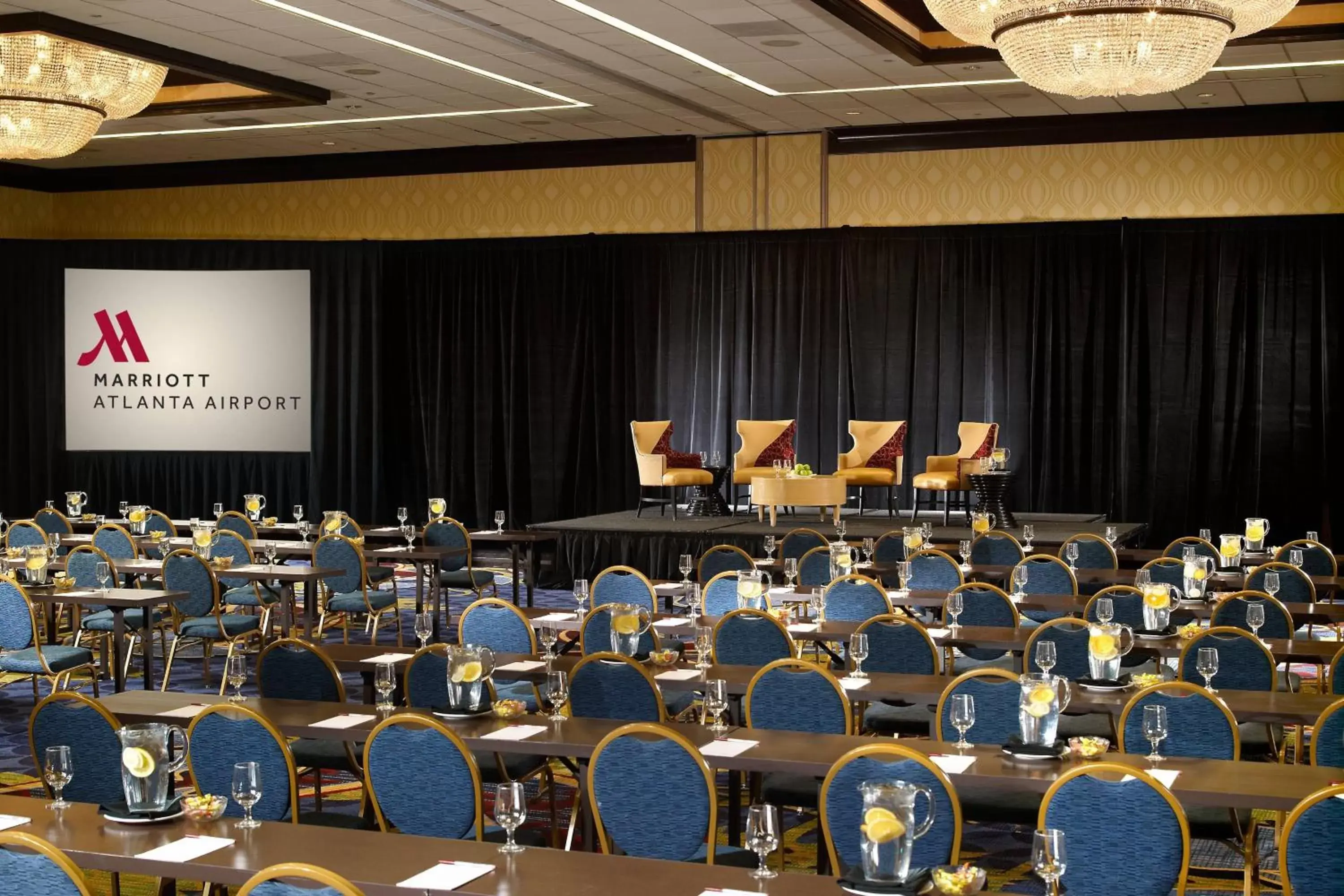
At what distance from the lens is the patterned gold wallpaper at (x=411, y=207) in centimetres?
1738

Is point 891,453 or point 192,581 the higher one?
point 891,453

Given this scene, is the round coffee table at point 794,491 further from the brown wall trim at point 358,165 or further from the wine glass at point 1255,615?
the wine glass at point 1255,615

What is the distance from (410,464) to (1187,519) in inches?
343

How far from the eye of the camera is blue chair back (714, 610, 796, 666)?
270 inches

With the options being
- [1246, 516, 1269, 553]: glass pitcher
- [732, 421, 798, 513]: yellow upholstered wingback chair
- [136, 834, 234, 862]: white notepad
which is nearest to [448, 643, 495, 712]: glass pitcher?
[136, 834, 234, 862]: white notepad

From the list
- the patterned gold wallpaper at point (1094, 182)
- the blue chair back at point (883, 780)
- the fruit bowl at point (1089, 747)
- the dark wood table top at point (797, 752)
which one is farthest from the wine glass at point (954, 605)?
the patterned gold wallpaper at point (1094, 182)

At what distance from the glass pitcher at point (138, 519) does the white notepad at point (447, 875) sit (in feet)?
31.3

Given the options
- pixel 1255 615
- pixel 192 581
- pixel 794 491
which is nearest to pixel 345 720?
pixel 1255 615

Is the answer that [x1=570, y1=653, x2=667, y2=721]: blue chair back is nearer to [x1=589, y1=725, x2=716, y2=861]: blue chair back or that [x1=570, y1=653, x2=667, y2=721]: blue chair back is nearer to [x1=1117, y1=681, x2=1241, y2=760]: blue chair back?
[x1=589, y1=725, x2=716, y2=861]: blue chair back

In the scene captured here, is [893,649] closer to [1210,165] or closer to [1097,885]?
[1097,885]

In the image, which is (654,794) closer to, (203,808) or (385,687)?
(203,808)

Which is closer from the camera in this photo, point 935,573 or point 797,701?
point 797,701

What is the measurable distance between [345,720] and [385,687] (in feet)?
0.57

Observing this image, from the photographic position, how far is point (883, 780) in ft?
13.5
